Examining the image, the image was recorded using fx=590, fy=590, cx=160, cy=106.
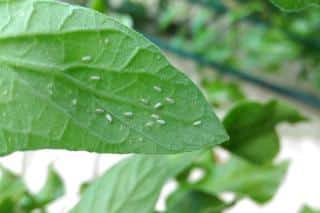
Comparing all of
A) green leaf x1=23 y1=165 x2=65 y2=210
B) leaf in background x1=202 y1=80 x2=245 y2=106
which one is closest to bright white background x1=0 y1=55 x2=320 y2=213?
leaf in background x1=202 y1=80 x2=245 y2=106

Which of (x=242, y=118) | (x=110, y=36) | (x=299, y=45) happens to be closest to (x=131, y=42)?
(x=110, y=36)

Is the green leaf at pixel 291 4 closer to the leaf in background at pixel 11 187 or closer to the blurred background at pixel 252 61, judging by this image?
the leaf in background at pixel 11 187

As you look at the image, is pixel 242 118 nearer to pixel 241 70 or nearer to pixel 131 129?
pixel 131 129

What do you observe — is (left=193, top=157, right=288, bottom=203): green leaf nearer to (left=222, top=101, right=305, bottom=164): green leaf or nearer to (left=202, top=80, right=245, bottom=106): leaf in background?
(left=222, top=101, right=305, bottom=164): green leaf

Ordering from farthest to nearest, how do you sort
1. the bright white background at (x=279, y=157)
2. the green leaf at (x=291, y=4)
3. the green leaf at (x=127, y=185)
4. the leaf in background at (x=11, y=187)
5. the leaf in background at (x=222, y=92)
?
the bright white background at (x=279, y=157) < the leaf in background at (x=222, y=92) < the leaf in background at (x=11, y=187) < the green leaf at (x=127, y=185) < the green leaf at (x=291, y=4)

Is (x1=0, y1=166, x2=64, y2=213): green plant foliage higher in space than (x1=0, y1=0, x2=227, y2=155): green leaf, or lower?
lower

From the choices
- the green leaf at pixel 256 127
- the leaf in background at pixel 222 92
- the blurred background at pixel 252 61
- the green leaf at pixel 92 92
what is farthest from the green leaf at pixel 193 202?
the blurred background at pixel 252 61

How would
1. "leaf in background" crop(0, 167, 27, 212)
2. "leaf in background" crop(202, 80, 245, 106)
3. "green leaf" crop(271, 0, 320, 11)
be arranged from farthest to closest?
"leaf in background" crop(202, 80, 245, 106)
"leaf in background" crop(0, 167, 27, 212)
"green leaf" crop(271, 0, 320, 11)
